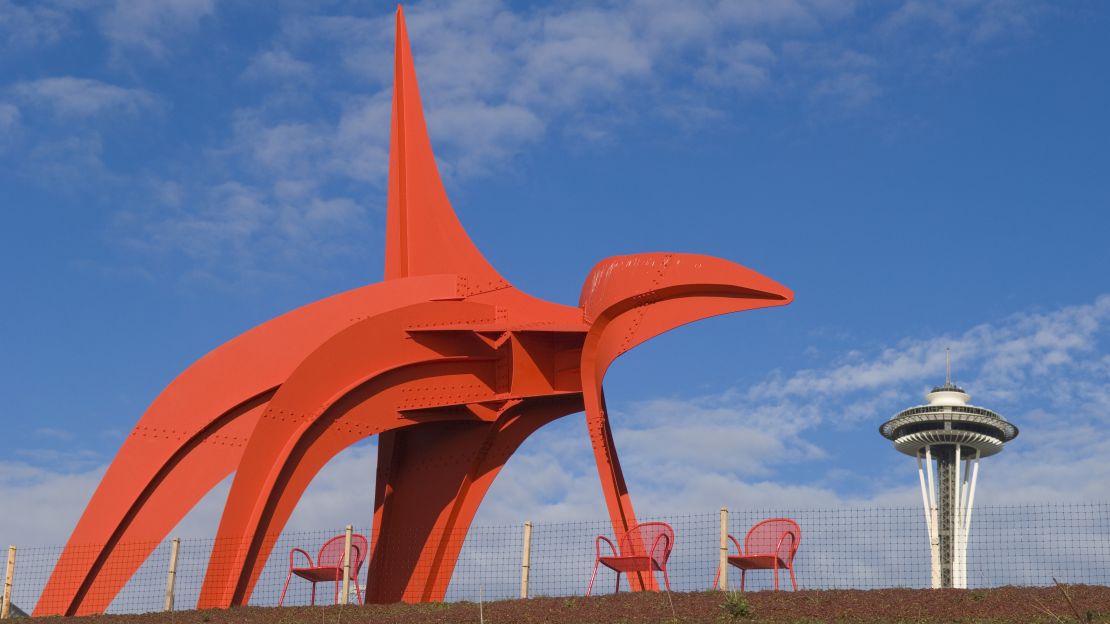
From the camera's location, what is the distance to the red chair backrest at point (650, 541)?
13781 mm

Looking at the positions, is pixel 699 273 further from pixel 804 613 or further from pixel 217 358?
pixel 217 358

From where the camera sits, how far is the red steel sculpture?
52.9ft

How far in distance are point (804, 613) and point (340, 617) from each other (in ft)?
15.2

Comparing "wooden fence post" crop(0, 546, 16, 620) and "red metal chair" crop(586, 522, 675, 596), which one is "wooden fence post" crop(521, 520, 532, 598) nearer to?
"red metal chair" crop(586, 522, 675, 596)

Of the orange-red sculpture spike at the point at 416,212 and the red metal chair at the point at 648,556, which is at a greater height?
the orange-red sculpture spike at the point at 416,212

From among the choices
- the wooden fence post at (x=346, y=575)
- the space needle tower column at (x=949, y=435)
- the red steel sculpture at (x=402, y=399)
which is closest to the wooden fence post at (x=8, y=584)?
the red steel sculpture at (x=402, y=399)

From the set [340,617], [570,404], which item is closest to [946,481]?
[570,404]

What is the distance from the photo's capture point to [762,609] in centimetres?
1156

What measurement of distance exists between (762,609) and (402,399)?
25.3ft

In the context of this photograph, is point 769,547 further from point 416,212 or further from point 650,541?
point 416,212

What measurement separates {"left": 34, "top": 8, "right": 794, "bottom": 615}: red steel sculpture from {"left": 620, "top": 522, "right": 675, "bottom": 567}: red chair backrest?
13.4 inches

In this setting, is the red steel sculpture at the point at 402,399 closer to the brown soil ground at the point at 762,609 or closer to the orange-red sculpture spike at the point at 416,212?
the orange-red sculpture spike at the point at 416,212

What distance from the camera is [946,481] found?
281 feet

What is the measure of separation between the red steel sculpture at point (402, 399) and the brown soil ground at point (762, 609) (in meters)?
1.84
